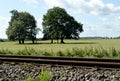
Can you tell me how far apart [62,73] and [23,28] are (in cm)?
9553

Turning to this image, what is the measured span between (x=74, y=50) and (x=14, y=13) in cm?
10273

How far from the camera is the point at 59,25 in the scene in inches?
4043

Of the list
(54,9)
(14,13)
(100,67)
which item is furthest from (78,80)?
(14,13)

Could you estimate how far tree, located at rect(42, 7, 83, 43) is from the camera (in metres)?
101

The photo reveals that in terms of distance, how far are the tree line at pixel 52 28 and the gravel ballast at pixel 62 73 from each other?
86.0 m

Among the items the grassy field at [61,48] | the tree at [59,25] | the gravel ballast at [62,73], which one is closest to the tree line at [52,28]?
the tree at [59,25]

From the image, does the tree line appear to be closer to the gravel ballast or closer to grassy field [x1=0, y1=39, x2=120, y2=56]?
grassy field [x1=0, y1=39, x2=120, y2=56]

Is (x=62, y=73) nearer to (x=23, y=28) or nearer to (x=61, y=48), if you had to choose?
(x=61, y=48)

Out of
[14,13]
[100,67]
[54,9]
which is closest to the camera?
[100,67]

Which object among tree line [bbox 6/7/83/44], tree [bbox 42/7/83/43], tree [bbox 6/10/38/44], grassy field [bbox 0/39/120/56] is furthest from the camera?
tree [bbox 6/10/38/44]

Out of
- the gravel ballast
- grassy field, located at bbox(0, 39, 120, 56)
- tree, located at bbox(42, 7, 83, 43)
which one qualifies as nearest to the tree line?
tree, located at bbox(42, 7, 83, 43)

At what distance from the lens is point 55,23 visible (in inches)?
4053

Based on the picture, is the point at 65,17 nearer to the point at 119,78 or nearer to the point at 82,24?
the point at 82,24

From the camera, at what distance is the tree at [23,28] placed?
105 m
